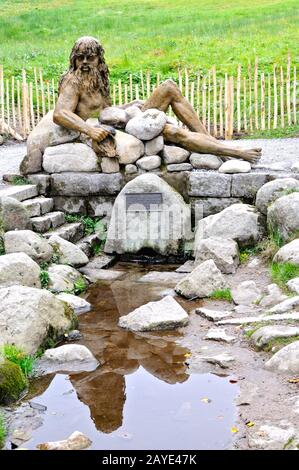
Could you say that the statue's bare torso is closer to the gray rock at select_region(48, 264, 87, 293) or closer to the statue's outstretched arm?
the statue's outstretched arm

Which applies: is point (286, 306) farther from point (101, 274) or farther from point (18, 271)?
point (101, 274)

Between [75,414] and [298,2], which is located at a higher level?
[298,2]

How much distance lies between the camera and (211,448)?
4184 millimetres

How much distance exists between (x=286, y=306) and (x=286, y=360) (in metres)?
1.12

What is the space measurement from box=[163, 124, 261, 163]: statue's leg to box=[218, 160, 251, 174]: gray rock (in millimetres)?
205

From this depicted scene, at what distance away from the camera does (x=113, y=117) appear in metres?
9.29

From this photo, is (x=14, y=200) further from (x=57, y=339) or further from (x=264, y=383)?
(x=264, y=383)

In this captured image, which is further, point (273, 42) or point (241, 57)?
point (273, 42)

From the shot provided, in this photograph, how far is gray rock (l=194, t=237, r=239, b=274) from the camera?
7.77m

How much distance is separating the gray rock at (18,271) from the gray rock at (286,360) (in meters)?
2.52

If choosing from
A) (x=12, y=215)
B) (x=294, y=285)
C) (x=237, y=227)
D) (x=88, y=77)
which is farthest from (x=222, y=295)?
(x=88, y=77)

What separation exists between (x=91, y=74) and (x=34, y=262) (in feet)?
10.3

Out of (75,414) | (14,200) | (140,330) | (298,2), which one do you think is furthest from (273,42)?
(75,414)

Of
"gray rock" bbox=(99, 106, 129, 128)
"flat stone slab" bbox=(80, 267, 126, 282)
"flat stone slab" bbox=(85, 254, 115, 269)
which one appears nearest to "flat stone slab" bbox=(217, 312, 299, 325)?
"flat stone slab" bbox=(80, 267, 126, 282)
